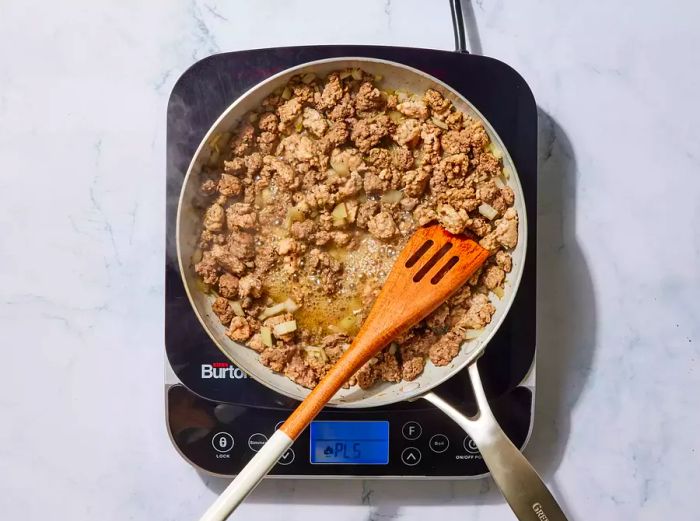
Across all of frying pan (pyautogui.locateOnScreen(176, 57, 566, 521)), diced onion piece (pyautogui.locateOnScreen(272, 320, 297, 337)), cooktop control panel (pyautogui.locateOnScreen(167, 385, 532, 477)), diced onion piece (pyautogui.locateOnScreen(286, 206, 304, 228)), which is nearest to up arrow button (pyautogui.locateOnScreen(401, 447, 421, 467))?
cooktop control panel (pyautogui.locateOnScreen(167, 385, 532, 477))

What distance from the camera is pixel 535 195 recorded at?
93 cm

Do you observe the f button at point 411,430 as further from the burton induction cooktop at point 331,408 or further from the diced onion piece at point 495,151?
Answer: the diced onion piece at point 495,151

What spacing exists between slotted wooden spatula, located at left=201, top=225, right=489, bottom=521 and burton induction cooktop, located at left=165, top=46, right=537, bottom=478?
115 mm

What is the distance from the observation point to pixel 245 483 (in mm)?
767

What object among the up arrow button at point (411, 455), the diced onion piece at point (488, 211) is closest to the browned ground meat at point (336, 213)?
the diced onion piece at point (488, 211)

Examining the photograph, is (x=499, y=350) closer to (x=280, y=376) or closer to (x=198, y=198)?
(x=280, y=376)

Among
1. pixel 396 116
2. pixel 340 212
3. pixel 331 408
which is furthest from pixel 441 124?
pixel 331 408

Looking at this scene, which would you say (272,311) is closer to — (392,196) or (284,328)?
(284,328)

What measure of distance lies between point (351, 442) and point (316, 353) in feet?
0.44

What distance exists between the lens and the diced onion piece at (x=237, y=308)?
2.93 feet
